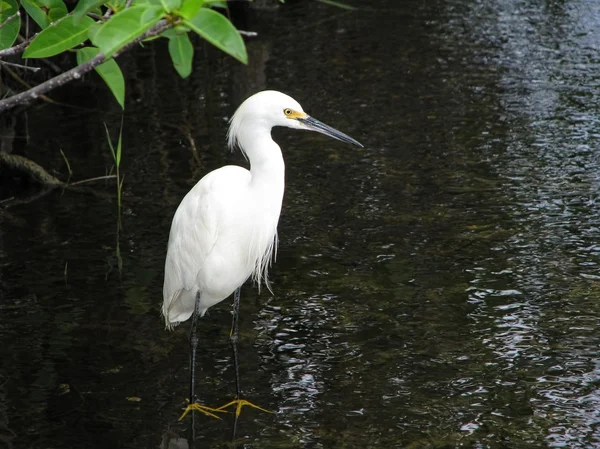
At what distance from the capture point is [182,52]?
2527 millimetres

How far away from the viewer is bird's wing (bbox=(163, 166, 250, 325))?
3.77 m

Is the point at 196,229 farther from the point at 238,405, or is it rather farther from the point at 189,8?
the point at 189,8

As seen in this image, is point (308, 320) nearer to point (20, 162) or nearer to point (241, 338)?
point (241, 338)

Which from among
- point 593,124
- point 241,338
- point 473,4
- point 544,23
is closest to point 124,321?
point 241,338

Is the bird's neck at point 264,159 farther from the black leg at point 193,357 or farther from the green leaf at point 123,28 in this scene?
the green leaf at point 123,28

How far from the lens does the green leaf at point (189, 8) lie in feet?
5.91

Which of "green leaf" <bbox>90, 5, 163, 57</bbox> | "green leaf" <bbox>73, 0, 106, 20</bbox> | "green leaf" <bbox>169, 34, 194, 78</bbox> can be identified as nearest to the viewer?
"green leaf" <bbox>90, 5, 163, 57</bbox>

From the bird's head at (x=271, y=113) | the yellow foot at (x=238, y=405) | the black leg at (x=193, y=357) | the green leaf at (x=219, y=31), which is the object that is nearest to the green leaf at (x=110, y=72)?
the green leaf at (x=219, y=31)

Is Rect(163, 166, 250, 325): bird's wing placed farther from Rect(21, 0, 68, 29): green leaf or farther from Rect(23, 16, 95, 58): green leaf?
Rect(23, 16, 95, 58): green leaf

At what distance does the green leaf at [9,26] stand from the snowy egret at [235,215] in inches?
49.9

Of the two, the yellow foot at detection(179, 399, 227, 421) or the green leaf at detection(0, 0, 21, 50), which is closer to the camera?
the green leaf at detection(0, 0, 21, 50)

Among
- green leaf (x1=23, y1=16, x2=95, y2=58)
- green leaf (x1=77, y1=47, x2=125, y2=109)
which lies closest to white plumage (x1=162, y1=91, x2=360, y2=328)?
green leaf (x1=77, y1=47, x2=125, y2=109)

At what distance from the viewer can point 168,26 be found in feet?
6.27

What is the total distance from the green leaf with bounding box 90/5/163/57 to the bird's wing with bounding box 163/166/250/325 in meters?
1.96
